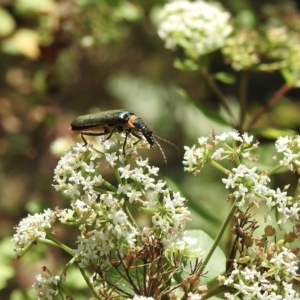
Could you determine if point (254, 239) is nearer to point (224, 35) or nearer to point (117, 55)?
point (224, 35)

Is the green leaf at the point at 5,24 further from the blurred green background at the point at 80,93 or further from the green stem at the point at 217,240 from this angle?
the green stem at the point at 217,240

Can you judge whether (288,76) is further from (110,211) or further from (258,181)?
(110,211)

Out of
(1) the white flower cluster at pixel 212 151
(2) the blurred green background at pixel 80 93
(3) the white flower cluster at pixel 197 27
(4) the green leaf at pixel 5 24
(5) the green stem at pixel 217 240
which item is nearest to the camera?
(5) the green stem at pixel 217 240

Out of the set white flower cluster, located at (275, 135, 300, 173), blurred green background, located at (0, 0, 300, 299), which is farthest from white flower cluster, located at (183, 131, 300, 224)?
blurred green background, located at (0, 0, 300, 299)

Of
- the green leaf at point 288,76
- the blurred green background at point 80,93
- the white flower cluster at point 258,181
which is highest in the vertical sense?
the blurred green background at point 80,93

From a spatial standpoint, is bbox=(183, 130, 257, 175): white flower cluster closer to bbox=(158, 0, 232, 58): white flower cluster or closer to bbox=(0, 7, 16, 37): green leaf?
bbox=(158, 0, 232, 58): white flower cluster

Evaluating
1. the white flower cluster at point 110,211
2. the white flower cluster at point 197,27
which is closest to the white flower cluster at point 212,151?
the white flower cluster at point 110,211
